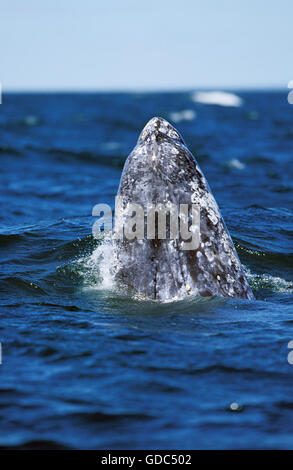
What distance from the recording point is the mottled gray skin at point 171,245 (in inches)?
271

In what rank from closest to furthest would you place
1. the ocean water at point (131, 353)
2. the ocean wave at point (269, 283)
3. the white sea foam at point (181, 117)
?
the ocean water at point (131, 353), the ocean wave at point (269, 283), the white sea foam at point (181, 117)

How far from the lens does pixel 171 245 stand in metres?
6.98

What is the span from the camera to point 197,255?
22.8ft

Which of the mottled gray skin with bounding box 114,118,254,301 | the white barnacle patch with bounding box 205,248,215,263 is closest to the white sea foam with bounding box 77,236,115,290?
the mottled gray skin with bounding box 114,118,254,301

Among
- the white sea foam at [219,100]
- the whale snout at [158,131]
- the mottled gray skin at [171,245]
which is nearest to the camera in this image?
the mottled gray skin at [171,245]

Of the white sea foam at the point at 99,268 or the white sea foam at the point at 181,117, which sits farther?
the white sea foam at the point at 181,117

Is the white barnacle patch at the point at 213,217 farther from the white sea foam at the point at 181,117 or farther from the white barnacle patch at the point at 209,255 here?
the white sea foam at the point at 181,117

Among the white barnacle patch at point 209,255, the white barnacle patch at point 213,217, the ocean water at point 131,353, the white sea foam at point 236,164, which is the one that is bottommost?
the ocean water at point 131,353

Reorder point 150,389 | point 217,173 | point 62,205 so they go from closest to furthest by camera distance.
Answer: point 150,389 → point 62,205 → point 217,173

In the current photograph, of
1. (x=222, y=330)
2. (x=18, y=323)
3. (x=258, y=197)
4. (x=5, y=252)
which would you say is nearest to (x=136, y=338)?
(x=222, y=330)

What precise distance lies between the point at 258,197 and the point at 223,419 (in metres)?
11.8

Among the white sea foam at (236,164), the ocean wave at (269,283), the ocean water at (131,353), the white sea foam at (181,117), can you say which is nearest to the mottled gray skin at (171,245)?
the ocean water at (131,353)

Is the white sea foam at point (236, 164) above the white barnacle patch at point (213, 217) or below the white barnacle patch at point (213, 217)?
above
